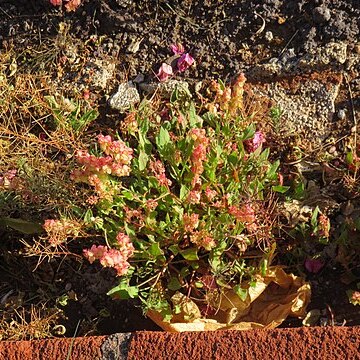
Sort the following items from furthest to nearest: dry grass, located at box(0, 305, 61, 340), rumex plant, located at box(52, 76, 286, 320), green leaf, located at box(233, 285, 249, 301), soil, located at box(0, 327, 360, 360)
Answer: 1. dry grass, located at box(0, 305, 61, 340)
2. green leaf, located at box(233, 285, 249, 301)
3. rumex plant, located at box(52, 76, 286, 320)
4. soil, located at box(0, 327, 360, 360)

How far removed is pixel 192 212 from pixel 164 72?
34.4 inches

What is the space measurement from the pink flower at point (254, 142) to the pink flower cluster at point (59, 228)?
832 mm

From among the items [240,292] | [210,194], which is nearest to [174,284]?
[240,292]

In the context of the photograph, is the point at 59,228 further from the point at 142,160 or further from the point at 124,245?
the point at 142,160

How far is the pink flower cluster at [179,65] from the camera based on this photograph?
3.36 meters

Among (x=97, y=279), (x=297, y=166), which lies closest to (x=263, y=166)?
(x=297, y=166)

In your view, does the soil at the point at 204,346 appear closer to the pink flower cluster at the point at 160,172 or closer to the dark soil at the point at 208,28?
the pink flower cluster at the point at 160,172

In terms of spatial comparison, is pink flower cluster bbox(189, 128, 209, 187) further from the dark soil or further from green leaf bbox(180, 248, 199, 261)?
the dark soil

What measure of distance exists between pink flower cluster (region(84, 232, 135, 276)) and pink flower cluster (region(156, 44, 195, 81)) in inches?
44.5

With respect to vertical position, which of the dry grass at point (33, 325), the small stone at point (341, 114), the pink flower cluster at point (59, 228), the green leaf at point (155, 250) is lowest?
the dry grass at point (33, 325)

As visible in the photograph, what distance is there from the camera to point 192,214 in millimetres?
2625

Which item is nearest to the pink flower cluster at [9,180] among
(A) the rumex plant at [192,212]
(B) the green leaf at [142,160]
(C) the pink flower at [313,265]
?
(A) the rumex plant at [192,212]

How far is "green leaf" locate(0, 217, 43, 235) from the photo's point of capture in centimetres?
303

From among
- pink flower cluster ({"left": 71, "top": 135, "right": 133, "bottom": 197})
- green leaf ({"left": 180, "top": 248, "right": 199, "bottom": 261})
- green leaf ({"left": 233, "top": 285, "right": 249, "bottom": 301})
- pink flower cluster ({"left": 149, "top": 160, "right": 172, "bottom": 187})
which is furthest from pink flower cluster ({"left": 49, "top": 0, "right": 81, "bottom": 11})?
green leaf ({"left": 233, "top": 285, "right": 249, "bottom": 301})
